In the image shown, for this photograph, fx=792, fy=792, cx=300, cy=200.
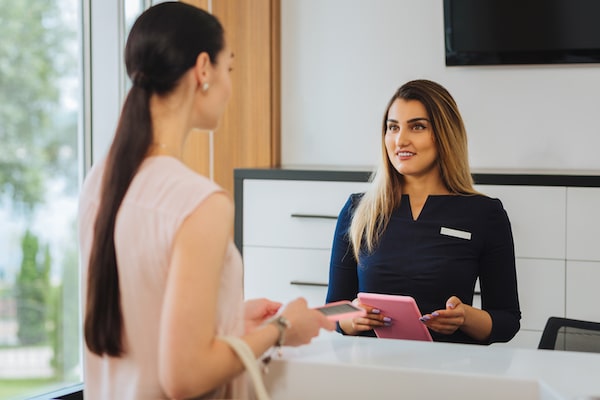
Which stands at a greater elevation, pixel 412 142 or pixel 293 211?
pixel 412 142

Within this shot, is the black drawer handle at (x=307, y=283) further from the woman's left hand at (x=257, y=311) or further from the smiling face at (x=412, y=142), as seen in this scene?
the woman's left hand at (x=257, y=311)

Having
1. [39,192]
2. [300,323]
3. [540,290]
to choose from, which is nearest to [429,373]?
[300,323]

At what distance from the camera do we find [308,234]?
138 inches

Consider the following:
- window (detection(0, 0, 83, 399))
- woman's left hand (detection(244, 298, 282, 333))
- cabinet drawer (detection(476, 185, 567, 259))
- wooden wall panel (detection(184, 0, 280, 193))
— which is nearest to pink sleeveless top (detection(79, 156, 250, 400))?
woman's left hand (detection(244, 298, 282, 333))

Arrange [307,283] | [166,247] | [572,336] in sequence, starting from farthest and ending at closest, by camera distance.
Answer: [307,283] → [572,336] → [166,247]

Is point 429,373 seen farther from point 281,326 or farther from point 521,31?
point 521,31

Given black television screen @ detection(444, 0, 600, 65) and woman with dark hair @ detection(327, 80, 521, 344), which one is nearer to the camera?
woman with dark hair @ detection(327, 80, 521, 344)

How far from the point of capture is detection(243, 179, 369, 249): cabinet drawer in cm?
347

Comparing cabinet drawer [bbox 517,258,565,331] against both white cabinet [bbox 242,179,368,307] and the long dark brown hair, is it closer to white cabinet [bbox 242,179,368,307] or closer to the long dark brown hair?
white cabinet [bbox 242,179,368,307]

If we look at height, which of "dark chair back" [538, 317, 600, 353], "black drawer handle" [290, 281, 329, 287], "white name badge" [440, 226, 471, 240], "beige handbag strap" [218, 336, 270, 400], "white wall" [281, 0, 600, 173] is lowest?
"black drawer handle" [290, 281, 329, 287]

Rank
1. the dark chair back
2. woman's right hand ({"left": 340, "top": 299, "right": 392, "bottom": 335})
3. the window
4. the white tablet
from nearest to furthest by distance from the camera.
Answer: the white tablet < woman's right hand ({"left": 340, "top": 299, "right": 392, "bottom": 335}) < the dark chair back < the window

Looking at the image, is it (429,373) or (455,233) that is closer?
(429,373)

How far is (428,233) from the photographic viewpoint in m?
2.23

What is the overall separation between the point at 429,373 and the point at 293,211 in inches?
88.1
